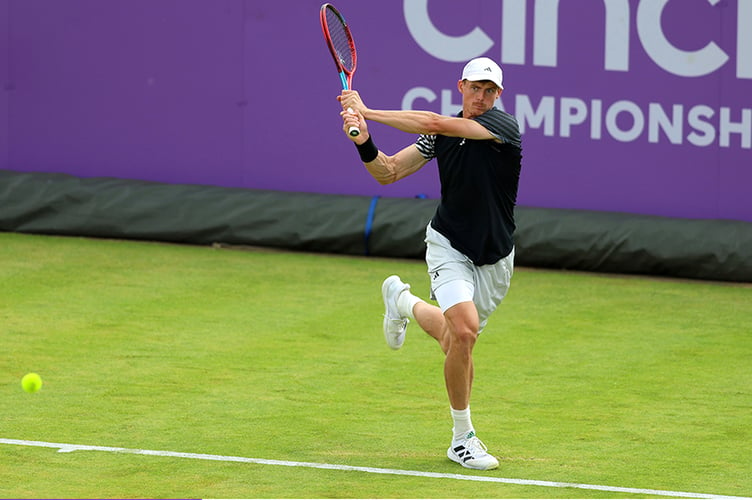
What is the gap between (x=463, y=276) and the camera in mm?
7715

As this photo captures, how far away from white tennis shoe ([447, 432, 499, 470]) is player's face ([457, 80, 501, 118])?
1.65m

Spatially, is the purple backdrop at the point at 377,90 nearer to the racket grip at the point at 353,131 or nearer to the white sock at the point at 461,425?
the racket grip at the point at 353,131

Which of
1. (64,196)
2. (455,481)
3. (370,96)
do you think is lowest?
(455,481)

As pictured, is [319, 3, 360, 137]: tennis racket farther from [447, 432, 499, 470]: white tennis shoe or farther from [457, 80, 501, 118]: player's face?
[447, 432, 499, 470]: white tennis shoe

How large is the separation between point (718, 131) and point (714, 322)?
8.78 feet

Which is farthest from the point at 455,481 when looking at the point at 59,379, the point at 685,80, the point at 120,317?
the point at 685,80

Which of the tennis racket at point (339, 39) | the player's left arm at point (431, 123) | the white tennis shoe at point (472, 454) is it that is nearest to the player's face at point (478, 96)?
the player's left arm at point (431, 123)

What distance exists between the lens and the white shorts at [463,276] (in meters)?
7.64

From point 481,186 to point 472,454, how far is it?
4.45 ft

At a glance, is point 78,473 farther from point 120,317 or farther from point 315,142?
point 315,142

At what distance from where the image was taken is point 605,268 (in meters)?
13.5

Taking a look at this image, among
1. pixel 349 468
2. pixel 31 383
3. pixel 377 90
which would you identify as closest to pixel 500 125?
pixel 349 468

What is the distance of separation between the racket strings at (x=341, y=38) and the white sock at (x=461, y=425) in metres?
2.31

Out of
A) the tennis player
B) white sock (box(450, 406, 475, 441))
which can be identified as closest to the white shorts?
the tennis player
